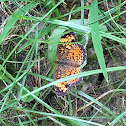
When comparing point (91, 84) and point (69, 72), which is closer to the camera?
point (69, 72)

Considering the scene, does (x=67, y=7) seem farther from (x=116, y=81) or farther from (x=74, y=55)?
(x=116, y=81)

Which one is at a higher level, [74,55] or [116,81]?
[74,55]

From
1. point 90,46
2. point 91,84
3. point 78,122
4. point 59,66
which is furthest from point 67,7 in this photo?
point 78,122

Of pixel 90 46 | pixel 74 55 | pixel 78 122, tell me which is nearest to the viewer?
pixel 78 122

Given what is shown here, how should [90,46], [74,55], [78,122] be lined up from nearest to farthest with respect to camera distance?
[78,122]
[74,55]
[90,46]

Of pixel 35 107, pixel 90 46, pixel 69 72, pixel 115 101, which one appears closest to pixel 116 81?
pixel 115 101

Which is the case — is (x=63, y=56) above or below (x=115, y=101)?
above

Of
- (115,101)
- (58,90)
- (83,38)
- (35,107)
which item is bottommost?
(115,101)

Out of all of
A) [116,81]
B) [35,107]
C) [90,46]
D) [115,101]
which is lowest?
[115,101]

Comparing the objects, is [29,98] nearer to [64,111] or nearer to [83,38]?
[64,111]
